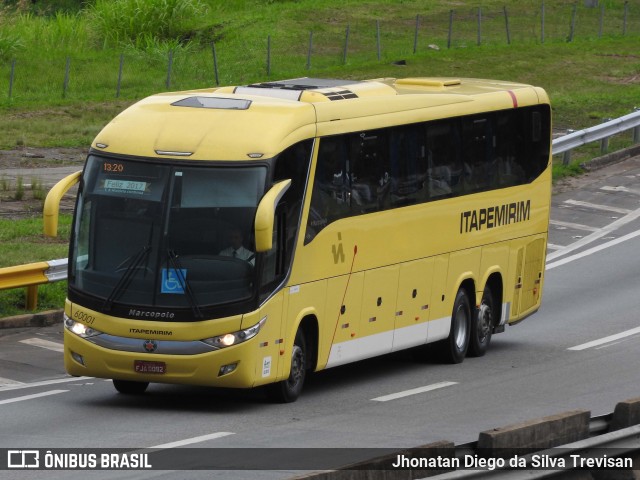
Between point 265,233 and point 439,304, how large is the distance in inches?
192

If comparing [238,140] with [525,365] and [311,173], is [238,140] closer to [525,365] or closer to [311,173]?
[311,173]

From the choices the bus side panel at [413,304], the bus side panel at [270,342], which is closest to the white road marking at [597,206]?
the bus side panel at [413,304]

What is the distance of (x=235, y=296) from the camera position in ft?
50.5

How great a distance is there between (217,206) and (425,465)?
5.79 metres

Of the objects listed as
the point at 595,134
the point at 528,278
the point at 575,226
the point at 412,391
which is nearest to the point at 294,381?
the point at 412,391

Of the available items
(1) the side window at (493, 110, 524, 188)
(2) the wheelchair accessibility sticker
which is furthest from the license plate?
(1) the side window at (493, 110, 524, 188)

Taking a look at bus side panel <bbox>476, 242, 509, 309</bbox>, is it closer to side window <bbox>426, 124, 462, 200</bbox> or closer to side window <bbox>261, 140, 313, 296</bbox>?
side window <bbox>426, 124, 462, 200</bbox>

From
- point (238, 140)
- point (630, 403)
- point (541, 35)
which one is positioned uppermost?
point (238, 140)

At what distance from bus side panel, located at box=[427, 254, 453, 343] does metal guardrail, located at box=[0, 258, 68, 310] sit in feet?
17.6

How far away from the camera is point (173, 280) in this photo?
50.3ft

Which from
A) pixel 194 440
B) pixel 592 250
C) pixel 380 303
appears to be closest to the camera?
pixel 194 440

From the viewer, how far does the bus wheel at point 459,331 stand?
19.8 m

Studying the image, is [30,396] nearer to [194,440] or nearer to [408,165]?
[194,440]

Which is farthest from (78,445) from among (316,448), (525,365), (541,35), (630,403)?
(541,35)
